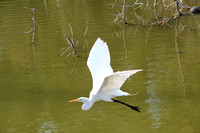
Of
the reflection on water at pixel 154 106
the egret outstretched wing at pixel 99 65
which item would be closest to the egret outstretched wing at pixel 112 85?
the egret outstretched wing at pixel 99 65

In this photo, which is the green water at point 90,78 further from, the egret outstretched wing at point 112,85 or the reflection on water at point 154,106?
the egret outstretched wing at point 112,85

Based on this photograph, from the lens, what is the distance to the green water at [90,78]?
6668 millimetres

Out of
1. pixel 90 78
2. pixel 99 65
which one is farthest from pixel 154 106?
pixel 90 78

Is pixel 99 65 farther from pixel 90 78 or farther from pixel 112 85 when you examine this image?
pixel 90 78

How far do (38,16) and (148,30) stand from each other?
6441 millimetres

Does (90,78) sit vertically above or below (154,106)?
above

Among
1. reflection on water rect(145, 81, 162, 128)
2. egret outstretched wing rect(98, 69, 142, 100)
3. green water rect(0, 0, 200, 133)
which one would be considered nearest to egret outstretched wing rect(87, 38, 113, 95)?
egret outstretched wing rect(98, 69, 142, 100)

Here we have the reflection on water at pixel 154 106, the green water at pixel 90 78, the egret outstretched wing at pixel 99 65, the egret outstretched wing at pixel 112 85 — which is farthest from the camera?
the green water at pixel 90 78

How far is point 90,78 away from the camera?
903 cm

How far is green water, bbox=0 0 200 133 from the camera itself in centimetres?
667

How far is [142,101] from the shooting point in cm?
738

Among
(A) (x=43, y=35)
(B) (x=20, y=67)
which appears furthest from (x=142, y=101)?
(A) (x=43, y=35)

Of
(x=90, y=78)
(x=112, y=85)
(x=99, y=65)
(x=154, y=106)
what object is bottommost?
(x=154, y=106)

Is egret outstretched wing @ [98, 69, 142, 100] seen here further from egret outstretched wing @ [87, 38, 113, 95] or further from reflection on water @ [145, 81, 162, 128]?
reflection on water @ [145, 81, 162, 128]
